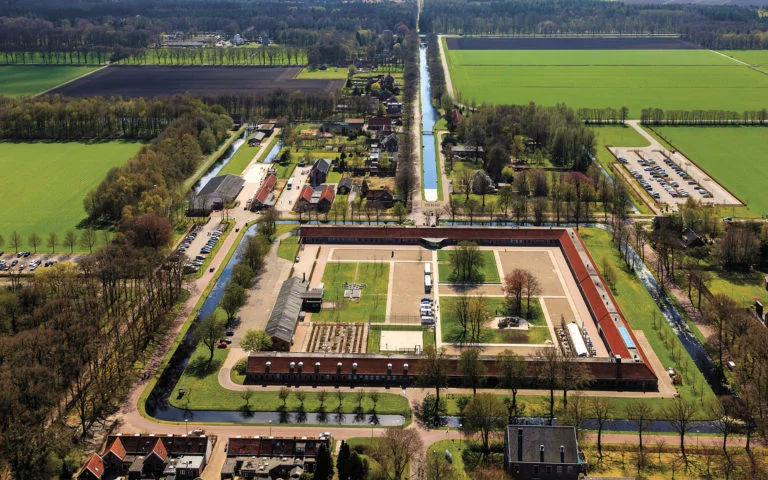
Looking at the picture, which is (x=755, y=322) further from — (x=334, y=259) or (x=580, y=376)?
(x=334, y=259)

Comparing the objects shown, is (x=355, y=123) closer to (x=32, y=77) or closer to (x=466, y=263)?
(x=466, y=263)

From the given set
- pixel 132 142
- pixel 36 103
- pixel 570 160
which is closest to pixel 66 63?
pixel 36 103

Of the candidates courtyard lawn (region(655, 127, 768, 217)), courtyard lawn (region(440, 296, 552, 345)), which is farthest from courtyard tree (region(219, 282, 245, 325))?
courtyard lawn (region(655, 127, 768, 217))

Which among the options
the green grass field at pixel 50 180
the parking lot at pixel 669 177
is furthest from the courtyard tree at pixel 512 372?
the green grass field at pixel 50 180

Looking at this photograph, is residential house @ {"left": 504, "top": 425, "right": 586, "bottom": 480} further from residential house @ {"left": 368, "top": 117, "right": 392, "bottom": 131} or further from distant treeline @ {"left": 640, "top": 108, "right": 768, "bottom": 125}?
distant treeline @ {"left": 640, "top": 108, "right": 768, "bottom": 125}

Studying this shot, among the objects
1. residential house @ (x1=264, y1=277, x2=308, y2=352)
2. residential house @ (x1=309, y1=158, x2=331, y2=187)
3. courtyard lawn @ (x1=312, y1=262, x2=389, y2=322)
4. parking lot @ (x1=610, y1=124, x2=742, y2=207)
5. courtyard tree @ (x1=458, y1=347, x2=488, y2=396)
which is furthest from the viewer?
residential house @ (x1=309, y1=158, x2=331, y2=187)

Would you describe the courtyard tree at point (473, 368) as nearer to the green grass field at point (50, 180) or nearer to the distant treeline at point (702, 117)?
the green grass field at point (50, 180)
